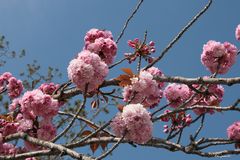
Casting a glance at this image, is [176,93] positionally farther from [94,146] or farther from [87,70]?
[87,70]

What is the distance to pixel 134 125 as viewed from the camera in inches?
101

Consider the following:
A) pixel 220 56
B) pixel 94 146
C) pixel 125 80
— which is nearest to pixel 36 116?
pixel 94 146

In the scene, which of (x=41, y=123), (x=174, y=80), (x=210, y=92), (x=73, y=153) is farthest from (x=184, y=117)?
(x=73, y=153)

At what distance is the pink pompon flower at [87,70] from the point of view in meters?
2.80

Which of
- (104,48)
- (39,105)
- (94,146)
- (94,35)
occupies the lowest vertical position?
(94,146)

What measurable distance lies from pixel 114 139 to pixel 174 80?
723 millimetres

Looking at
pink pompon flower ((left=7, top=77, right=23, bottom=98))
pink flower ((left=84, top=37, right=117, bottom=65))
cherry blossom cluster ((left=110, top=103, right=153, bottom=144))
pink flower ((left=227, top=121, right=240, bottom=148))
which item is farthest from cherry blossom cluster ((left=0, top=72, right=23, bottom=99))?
cherry blossom cluster ((left=110, top=103, right=153, bottom=144))

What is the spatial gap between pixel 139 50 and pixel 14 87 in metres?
1.77

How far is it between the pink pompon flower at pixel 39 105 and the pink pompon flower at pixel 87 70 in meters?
0.41

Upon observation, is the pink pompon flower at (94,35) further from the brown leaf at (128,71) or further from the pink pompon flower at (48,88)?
the pink pompon flower at (48,88)

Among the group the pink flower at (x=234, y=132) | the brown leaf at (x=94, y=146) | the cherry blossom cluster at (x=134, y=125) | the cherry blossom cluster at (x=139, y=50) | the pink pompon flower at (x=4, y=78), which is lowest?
the cherry blossom cluster at (x=134, y=125)

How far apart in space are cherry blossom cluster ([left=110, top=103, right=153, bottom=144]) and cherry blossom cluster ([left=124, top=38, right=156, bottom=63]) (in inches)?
70.1

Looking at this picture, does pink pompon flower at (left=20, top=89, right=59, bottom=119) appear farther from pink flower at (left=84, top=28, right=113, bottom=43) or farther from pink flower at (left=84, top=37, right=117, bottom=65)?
pink flower at (left=84, top=28, right=113, bottom=43)

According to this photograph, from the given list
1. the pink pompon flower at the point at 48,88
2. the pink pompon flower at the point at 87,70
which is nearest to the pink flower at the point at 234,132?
the pink pompon flower at the point at 87,70
